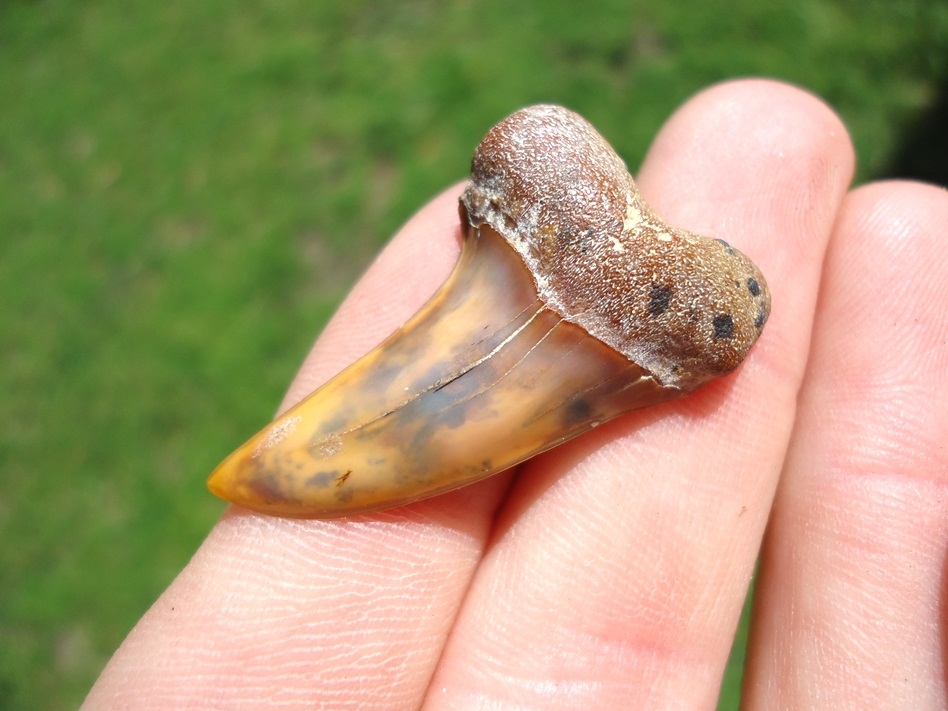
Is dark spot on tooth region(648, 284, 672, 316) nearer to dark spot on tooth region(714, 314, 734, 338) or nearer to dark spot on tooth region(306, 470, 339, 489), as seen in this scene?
dark spot on tooth region(714, 314, 734, 338)

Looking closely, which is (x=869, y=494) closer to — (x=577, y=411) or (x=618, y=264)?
(x=577, y=411)

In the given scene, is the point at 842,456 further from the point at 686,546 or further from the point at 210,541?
the point at 210,541

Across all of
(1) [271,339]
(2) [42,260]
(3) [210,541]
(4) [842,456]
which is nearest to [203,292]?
(1) [271,339]

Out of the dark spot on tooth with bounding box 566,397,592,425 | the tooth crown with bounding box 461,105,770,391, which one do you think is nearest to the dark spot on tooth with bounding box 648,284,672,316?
the tooth crown with bounding box 461,105,770,391

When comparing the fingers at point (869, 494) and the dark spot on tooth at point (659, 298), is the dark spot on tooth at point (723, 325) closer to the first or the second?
the dark spot on tooth at point (659, 298)

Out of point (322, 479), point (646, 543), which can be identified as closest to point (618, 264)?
point (646, 543)
